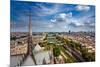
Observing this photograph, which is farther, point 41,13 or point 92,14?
point 92,14

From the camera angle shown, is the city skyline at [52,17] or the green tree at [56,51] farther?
the green tree at [56,51]

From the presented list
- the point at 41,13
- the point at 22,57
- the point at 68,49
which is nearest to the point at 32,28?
the point at 41,13

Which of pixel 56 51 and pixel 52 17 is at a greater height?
pixel 52 17

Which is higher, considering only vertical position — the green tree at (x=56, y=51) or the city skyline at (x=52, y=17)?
the city skyline at (x=52, y=17)

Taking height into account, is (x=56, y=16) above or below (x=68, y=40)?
above

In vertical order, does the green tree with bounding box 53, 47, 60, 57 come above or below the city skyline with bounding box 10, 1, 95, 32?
below
